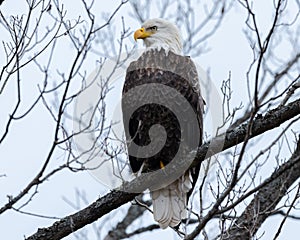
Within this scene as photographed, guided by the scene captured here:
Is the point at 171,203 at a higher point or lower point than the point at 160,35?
lower

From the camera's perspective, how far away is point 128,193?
3.80 metres

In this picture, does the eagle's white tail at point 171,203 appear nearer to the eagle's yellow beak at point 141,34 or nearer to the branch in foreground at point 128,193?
the branch in foreground at point 128,193

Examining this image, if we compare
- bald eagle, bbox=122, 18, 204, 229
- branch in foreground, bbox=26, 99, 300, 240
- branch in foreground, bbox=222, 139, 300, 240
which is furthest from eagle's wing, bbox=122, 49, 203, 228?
branch in foreground, bbox=26, 99, 300, 240

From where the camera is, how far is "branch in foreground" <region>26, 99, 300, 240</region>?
353 centimetres

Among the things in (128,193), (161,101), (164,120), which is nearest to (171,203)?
(164,120)

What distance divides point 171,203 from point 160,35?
4.51 feet

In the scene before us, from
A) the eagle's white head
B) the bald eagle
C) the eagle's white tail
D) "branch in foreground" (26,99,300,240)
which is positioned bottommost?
"branch in foreground" (26,99,300,240)

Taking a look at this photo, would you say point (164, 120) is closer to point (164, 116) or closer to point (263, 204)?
point (164, 116)

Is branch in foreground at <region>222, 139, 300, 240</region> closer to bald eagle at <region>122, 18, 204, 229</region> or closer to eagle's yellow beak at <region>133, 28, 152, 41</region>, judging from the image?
bald eagle at <region>122, 18, 204, 229</region>

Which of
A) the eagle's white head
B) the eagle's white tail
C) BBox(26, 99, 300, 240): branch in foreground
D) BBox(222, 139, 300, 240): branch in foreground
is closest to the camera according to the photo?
BBox(26, 99, 300, 240): branch in foreground

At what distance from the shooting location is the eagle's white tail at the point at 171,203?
474 cm

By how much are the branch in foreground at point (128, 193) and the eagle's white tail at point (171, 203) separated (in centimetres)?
92

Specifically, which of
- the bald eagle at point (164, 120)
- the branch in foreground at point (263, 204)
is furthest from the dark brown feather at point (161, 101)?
the branch in foreground at point (263, 204)

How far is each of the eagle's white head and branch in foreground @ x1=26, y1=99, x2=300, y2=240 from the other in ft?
5.36
